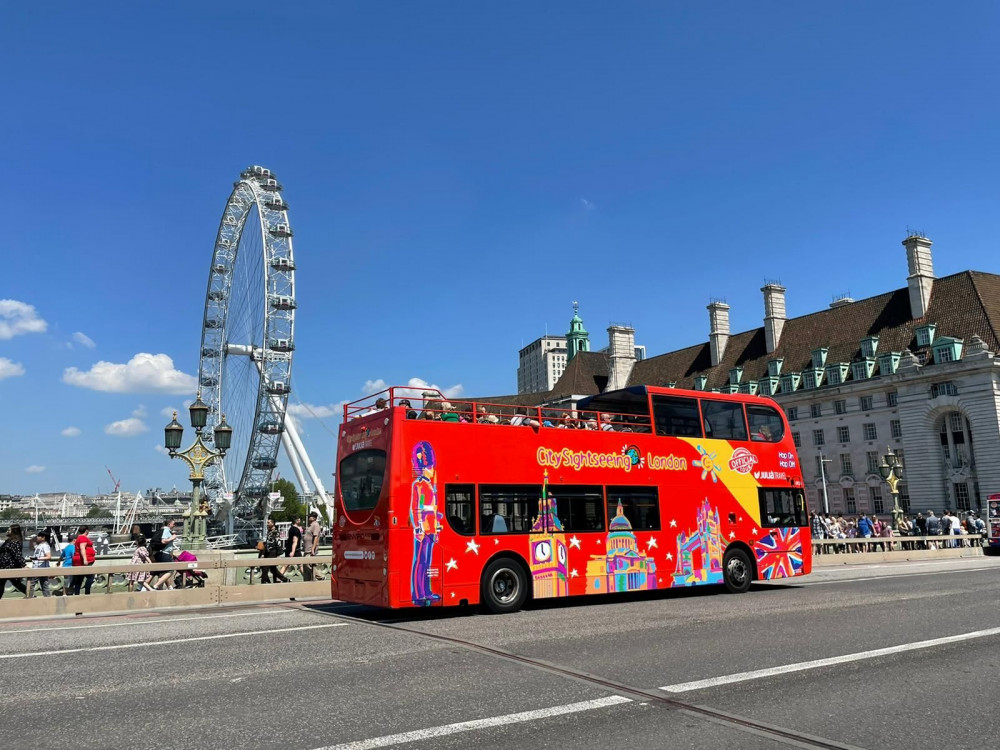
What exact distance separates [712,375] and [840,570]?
64663 mm

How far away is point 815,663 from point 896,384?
6656 centimetres

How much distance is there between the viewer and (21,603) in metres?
15.6

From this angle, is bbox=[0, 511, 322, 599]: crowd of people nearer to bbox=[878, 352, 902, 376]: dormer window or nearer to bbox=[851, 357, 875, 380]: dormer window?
bbox=[878, 352, 902, 376]: dormer window

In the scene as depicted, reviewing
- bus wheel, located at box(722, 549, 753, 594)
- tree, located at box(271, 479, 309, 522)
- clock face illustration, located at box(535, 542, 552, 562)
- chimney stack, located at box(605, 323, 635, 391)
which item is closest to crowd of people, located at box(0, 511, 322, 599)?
clock face illustration, located at box(535, 542, 552, 562)

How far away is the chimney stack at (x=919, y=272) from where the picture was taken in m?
68.9

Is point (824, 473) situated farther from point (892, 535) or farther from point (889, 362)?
point (892, 535)

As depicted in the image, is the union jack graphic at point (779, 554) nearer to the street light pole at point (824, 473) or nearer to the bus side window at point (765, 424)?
the bus side window at point (765, 424)

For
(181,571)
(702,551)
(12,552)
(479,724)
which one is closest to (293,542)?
(181,571)

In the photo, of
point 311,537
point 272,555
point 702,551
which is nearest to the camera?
point 702,551

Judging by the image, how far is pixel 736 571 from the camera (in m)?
18.3

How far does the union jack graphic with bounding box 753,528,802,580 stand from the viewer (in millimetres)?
18812

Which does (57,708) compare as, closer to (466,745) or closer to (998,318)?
(466,745)

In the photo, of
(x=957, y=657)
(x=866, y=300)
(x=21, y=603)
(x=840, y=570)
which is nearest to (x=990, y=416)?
(x=866, y=300)

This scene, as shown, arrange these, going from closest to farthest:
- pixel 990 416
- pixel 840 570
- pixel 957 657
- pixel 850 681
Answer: pixel 850 681
pixel 957 657
pixel 840 570
pixel 990 416
